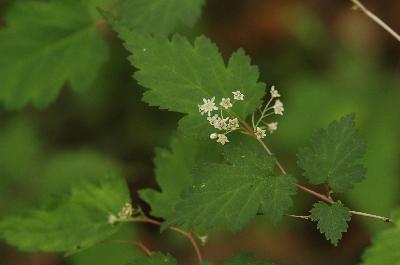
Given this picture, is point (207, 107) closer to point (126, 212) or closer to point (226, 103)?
point (226, 103)

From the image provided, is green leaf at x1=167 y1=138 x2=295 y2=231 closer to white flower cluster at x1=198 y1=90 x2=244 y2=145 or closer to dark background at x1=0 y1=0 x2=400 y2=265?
white flower cluster at x1=198 y1=90 x2=244 y2=145

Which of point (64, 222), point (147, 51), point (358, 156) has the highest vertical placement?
point (147, 51)

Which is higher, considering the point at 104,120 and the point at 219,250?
the point at 104,120

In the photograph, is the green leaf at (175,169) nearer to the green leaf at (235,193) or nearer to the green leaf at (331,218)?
the green leaf at (235,193)

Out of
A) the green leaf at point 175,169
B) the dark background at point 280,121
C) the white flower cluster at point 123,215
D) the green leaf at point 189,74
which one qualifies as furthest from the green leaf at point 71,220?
the dark background at point 280,121

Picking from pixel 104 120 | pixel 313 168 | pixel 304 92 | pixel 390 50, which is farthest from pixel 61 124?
pixel 313 168

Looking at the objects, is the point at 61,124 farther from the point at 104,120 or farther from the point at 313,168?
the point at 313,168

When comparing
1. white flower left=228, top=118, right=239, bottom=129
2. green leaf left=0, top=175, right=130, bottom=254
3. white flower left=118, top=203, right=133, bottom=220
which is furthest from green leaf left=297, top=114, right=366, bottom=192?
green leaf left=0, top=175, right=130, bottom=254

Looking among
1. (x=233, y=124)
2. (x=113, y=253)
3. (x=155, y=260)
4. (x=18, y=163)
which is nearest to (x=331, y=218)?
(x=233, y=124)
